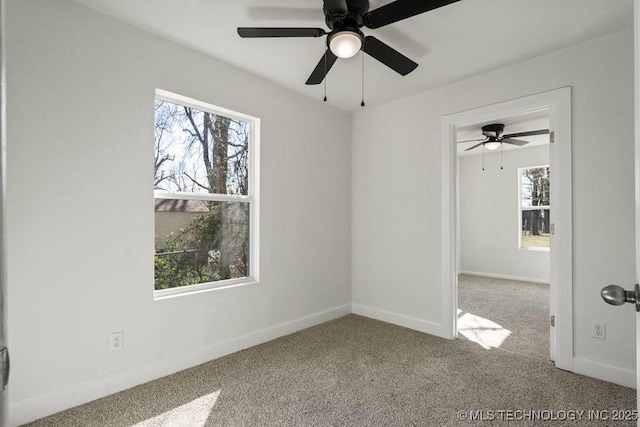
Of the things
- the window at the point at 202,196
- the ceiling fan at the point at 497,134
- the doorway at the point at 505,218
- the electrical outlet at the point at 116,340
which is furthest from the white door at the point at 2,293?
the ceiling fan at the point at 497,134

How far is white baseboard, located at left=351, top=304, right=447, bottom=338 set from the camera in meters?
3.31

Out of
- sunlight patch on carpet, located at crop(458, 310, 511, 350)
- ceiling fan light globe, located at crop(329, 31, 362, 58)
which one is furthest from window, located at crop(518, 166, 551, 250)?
ceiling fan light globe, located at crop(329, 31, 362, 58)

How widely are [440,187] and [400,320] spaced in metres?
1.47

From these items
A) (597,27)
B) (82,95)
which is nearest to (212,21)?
(82,95)

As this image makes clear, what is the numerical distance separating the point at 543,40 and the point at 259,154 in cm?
241

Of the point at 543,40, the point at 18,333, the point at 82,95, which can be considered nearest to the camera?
the point at 18,333

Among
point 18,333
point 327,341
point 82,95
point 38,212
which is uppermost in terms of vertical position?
point 82,95

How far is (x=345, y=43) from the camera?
1910 mm

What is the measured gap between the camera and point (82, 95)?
209cm

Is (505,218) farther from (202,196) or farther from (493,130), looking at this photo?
(202,196)

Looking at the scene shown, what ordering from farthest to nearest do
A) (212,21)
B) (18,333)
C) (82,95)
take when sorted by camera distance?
1. (212,21)
2. (82,95)
3. (18,333)

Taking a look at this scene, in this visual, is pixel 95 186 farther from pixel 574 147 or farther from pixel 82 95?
pixel 574 147

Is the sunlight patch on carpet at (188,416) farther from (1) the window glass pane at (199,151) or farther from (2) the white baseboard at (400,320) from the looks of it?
(2) the white baseboard at (400,320)

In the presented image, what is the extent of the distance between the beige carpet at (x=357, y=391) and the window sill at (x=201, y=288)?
0.57 meters
